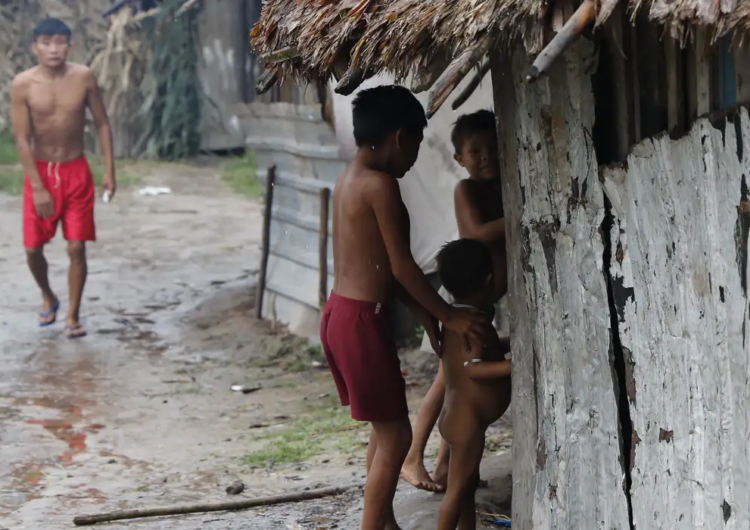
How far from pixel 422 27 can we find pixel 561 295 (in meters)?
0.88

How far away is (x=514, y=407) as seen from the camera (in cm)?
332

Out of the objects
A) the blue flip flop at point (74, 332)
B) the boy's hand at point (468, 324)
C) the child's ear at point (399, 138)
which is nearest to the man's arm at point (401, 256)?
the boy's hand at point (468, 324)

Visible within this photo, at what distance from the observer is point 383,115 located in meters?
3.49

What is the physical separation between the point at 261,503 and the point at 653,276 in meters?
2.48

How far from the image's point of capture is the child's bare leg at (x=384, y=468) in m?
3.60

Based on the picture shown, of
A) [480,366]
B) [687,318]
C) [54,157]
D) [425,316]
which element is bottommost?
[480,366]

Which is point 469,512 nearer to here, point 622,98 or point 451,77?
point 622,98

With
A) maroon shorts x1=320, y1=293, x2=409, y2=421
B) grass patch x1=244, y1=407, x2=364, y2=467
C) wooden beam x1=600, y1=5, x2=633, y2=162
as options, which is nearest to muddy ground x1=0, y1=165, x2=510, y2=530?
grass patch x1=244, y1=407, x2=364, y2=467

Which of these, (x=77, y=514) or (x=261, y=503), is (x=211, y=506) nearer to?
(x=261, y=503)

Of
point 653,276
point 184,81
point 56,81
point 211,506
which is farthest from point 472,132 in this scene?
point 184,81

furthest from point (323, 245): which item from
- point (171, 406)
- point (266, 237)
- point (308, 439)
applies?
point (308, 439)

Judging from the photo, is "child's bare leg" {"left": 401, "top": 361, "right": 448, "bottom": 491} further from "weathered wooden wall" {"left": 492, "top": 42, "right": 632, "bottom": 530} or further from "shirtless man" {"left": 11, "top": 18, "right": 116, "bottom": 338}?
"shirtless man" {"left": 11, "top": 18, "right": 116, "bottom": 338}

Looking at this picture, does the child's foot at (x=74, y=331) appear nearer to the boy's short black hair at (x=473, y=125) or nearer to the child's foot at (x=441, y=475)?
the child's foot at (x=441, y=475)

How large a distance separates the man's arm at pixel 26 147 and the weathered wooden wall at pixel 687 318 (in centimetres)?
630
